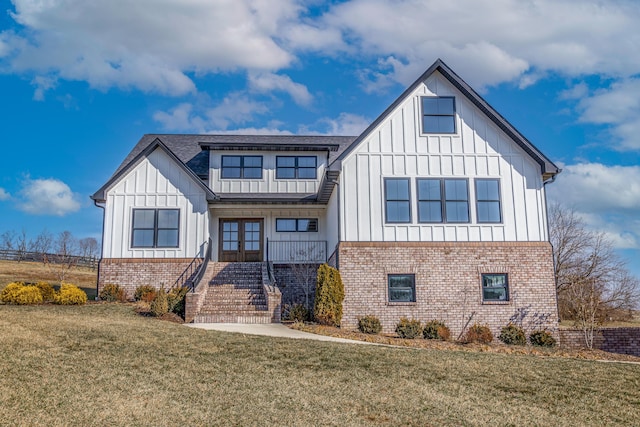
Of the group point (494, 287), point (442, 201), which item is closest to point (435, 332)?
point (494, 287)

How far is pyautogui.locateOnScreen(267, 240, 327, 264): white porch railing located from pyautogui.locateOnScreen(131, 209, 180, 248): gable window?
4.11m

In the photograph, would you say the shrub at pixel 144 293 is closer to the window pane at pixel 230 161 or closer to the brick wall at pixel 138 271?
the brick wall at pixel 138 271

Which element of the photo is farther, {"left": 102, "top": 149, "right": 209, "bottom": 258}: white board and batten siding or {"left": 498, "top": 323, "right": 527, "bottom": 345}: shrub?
{"left": 102, "top": 149, "right": 209, "bottom": 258}: white board and batten siding

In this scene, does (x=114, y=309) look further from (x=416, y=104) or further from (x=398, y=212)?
(x=416, y=104)

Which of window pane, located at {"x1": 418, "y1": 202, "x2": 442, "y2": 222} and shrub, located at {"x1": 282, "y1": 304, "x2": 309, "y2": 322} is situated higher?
window pane, located at {"x1": 418, "y1": 202, "x2": 442, "y2": 222}

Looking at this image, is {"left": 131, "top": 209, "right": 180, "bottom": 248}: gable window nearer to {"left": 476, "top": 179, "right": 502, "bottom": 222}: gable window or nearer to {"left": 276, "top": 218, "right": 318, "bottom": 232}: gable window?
{"left": 276, "top": 218, "right": 318, "bottom": 232}: gable window

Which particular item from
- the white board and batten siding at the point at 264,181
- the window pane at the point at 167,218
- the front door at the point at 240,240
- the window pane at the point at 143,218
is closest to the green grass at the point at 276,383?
the window pane at the point at 143,218

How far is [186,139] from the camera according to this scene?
27938mm

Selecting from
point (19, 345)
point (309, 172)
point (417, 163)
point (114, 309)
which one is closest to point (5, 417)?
point (19, 345)

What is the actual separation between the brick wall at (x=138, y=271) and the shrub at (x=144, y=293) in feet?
0.86

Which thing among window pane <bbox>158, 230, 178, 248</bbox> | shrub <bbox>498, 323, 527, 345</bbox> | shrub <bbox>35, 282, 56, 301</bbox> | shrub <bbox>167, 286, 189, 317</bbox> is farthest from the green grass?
window pane <bbox>158, 230, 178, 248</bbox>

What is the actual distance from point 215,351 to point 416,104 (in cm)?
1149

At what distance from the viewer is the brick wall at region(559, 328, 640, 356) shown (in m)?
17.1

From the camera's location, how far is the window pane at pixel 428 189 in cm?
1889
